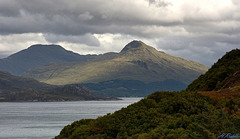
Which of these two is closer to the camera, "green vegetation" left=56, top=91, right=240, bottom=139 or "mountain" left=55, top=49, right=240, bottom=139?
"mountain" left=55, top=49, right=240, bottom=139

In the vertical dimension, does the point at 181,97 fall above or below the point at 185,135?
above

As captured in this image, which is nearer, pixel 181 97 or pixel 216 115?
pixel 216 115

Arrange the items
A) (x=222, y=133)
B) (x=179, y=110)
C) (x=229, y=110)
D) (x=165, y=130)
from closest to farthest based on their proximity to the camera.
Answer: (x=222, y=133)
(x=165, y=130)
(x=229, y=110)
(x=179, y=110)

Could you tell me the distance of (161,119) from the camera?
115 feet

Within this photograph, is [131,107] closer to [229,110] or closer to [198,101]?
[198,101]

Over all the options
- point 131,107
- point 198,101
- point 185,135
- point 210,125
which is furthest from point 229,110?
point 131,107

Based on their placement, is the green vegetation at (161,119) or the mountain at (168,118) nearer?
the mountain at (168,118)

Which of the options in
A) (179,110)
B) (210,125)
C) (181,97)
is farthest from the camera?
(181,97)

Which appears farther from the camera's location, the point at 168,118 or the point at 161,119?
the point at 168,118

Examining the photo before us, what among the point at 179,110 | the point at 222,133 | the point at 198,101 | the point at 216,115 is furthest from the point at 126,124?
the point at 222,133

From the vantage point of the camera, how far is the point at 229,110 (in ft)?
111

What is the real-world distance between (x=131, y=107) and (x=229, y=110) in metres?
12.0

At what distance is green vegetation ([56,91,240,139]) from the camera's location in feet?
96.1

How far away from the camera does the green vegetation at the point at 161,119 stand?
29297 mm
